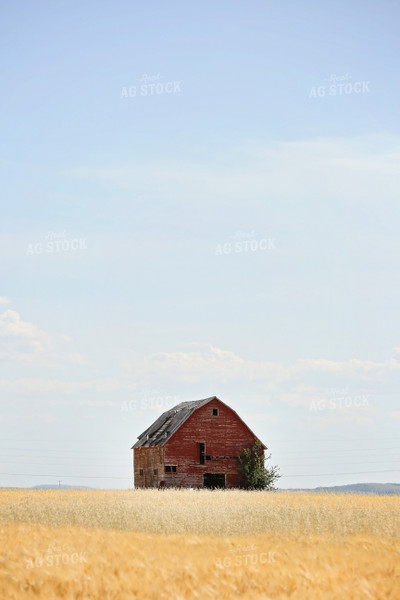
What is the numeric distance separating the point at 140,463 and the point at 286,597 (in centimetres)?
5048

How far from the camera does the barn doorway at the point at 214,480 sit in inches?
2144

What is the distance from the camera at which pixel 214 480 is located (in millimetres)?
54812

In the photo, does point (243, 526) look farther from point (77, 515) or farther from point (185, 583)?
point (185, 583)

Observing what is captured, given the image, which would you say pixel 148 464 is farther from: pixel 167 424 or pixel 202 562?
pixel 202 562

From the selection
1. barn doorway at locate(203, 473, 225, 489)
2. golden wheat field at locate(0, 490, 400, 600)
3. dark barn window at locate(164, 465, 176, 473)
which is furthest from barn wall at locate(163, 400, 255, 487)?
golden wheat field at locate(0, 490, 400, 600)

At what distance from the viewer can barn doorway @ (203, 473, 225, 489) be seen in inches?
2144

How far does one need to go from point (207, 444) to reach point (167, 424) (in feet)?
15.2

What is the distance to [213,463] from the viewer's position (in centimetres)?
5462

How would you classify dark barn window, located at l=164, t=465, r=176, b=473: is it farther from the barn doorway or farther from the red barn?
the barn doorway

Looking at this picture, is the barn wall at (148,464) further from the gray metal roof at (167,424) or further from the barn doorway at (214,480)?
the barn doorway at (214,480)

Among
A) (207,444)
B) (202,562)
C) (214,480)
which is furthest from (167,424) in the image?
(202,562)

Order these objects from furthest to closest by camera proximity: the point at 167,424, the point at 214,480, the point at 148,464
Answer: the point at 167,424 < the point at 148,464 < the point at 214,480

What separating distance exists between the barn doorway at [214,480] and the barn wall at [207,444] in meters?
0.39

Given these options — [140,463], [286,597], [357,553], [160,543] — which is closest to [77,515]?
[160,543]
